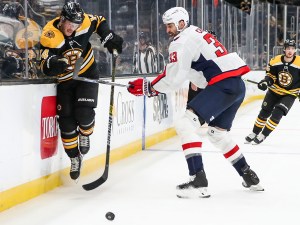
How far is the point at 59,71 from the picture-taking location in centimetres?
316

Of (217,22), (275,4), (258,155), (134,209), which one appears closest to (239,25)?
(217,22)

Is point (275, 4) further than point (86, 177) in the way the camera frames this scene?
Yes

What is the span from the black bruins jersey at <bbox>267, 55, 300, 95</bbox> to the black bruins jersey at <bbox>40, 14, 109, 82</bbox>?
262cm

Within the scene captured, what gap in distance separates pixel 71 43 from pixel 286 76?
2931mm

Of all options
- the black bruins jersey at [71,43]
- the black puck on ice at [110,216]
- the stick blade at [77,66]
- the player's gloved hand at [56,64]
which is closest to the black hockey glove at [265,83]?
the black bruins jersey at [71,43]

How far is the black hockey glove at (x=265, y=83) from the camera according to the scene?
17.8 ft

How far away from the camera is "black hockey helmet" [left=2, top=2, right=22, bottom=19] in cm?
309

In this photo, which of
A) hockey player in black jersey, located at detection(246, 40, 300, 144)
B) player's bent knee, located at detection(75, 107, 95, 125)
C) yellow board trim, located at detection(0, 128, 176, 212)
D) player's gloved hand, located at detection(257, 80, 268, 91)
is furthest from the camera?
hockey player in black jersey, located at detection(246, 40, 300, 144)

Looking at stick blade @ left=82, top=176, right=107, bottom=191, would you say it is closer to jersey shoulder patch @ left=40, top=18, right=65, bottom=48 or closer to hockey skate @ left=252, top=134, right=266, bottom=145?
jersey shoulder patch @ left=40, top=18, right=65, bottom=48

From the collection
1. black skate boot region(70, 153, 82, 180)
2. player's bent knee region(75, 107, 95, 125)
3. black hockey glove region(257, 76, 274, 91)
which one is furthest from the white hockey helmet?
black hockey glove region(257, 76, 274, 91)

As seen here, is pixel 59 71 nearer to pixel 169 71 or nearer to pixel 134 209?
pixel 169 71

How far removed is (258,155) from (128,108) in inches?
47.4

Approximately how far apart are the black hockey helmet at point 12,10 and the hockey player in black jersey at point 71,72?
184 millimetres

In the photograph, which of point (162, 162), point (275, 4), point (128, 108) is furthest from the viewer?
point (275, 4)
